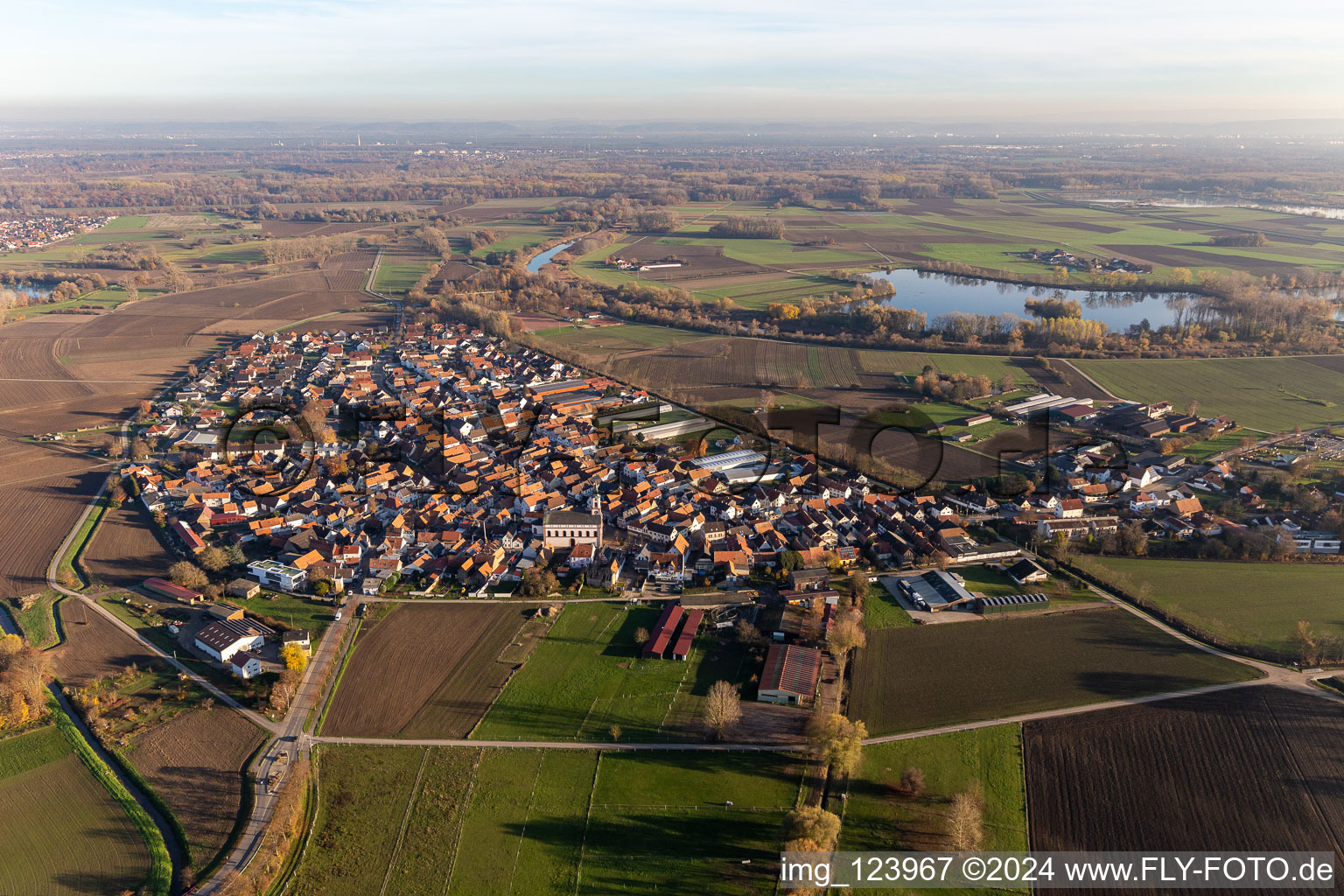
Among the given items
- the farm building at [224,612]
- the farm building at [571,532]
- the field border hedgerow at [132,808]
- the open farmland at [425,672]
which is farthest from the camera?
the farm building at [571,532]

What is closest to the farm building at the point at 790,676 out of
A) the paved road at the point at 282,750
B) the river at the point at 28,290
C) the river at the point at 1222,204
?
the paved road at the point at 282,750

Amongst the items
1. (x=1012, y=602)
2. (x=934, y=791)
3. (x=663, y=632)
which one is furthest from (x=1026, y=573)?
(x=663, y=632)

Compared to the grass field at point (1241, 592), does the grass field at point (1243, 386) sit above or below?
above

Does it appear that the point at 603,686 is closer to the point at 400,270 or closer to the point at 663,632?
the point at 663,632

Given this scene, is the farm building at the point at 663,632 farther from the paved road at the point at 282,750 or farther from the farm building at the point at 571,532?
the paved road at the point at 282,750

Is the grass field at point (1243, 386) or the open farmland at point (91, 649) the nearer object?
the open farmland at point (91, 649)

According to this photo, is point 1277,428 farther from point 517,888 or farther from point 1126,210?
point 1126,210
